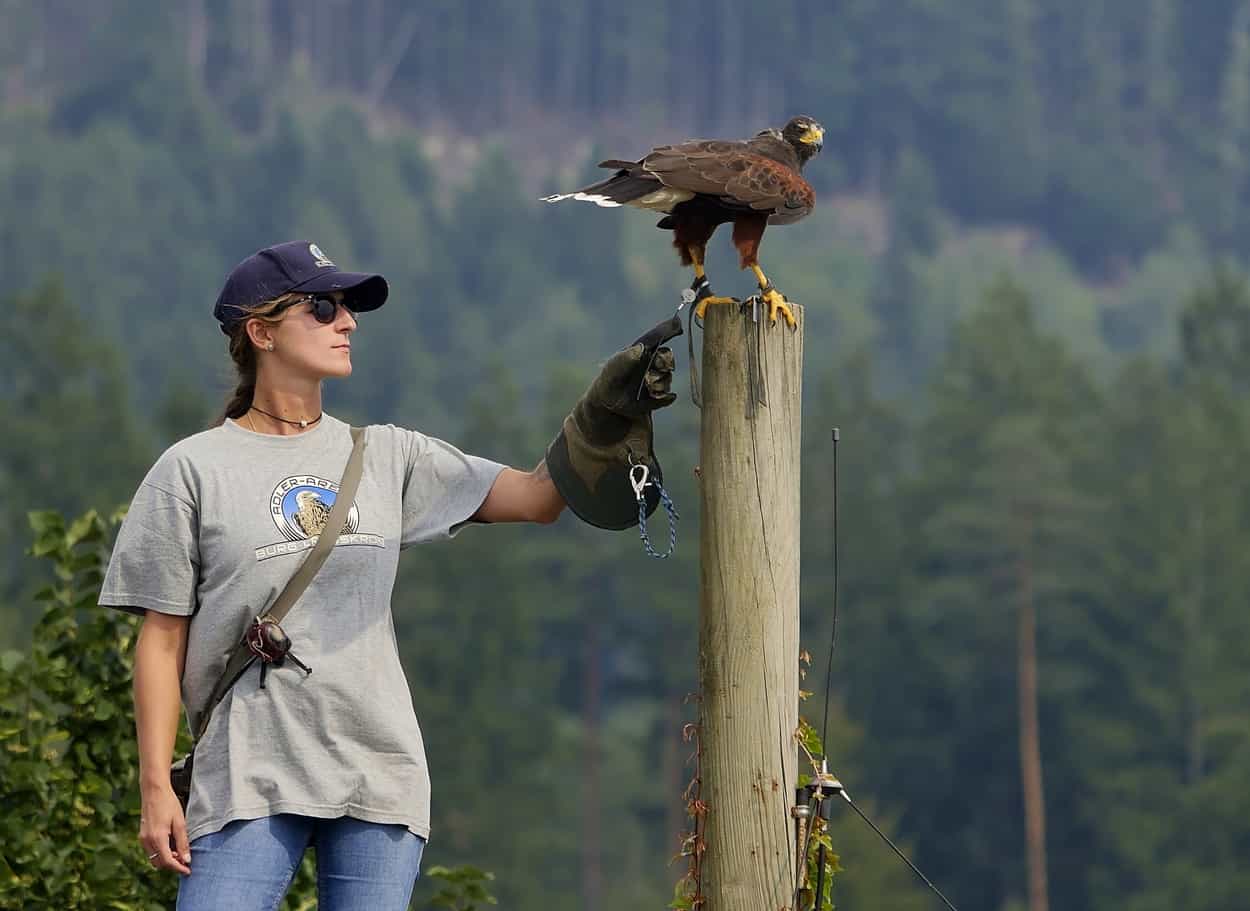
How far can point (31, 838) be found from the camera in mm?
6375

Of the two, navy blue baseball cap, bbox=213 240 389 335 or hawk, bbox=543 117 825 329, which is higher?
hawk, bbox=543 117 825 329

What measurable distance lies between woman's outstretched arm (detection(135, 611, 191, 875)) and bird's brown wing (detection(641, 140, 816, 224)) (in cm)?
175

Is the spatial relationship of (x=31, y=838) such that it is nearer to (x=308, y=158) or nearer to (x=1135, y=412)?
(x=1135, y=412)

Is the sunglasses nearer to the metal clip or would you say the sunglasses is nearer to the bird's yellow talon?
the metal clip


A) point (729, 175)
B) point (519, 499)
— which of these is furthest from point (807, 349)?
point (519, 499)

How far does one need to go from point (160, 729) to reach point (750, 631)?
1260 mm

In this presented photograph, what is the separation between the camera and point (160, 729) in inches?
180

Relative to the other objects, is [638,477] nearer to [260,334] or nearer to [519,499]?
[519,499]

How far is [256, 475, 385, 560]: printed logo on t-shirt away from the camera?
4.57 metres

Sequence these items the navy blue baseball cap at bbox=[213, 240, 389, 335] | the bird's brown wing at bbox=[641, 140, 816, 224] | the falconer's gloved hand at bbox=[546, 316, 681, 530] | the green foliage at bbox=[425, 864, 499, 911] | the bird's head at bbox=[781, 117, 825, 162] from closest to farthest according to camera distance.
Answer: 1. the navy blue baseball cap at bbox=[213, 240, 389, 335]
2. the falconer's gloved hand at bbox=[546, 316, 681, 530]
3. the bird's brown wing at bbox=[641, 140, 816, 224]
4. the bird's head at bbox=[781, 117, 825, 162]
5. the green foliage at bbox=[425, 864, 499, 911]

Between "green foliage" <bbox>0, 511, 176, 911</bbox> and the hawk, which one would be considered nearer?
the hawk

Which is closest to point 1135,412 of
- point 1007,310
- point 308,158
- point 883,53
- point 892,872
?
point 1007,310

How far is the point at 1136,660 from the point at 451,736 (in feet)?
57.7

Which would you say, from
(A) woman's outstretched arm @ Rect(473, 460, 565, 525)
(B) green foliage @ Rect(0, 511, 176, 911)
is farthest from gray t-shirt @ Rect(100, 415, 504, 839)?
(B) green foliage @ Rect(0, 511, 176, 911)
